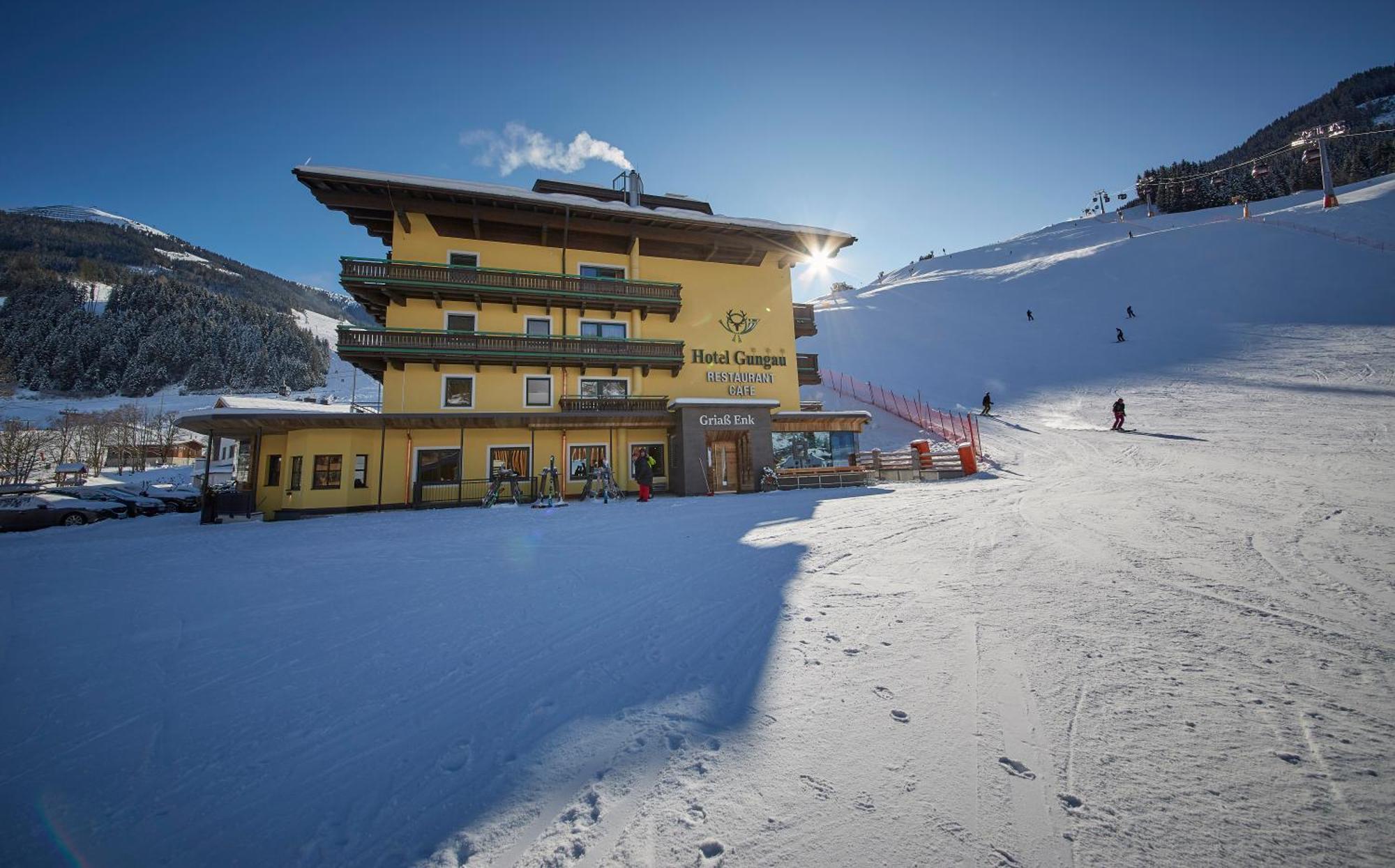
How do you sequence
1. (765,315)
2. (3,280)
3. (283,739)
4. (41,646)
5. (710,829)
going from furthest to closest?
(3,280) < (765,315) < (41,646) < (283,739) < (710,829)

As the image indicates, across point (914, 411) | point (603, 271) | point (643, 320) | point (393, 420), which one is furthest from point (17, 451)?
point (914, 411)

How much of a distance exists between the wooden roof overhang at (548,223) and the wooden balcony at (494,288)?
2.14 metres

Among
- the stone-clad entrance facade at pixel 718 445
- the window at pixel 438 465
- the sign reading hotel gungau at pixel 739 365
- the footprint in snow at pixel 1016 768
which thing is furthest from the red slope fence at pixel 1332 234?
the window at pixel 438 465

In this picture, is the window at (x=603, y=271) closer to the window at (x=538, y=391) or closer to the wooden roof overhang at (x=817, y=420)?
the window at (x=538, y=391)

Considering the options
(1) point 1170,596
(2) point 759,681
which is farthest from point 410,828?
(1) point 1170,596

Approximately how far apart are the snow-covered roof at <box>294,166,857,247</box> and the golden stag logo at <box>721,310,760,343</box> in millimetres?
4434

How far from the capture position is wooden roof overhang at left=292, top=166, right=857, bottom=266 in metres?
21.8

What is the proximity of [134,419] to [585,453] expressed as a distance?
256ft

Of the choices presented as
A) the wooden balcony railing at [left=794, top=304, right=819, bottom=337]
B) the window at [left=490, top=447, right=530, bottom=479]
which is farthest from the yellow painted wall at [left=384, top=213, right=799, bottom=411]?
the window at [left=490, top=447, right=530, bottom=479]

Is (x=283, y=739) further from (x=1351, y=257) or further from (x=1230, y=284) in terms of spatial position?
(x=1351, y=257)

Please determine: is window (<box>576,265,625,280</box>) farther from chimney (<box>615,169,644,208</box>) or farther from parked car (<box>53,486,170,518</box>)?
parked car (<box>53,486,170,518</box>)

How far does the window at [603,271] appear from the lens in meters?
26.0

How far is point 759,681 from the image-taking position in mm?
3943

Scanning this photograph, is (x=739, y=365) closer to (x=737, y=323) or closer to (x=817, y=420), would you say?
(x=737, y=323)
